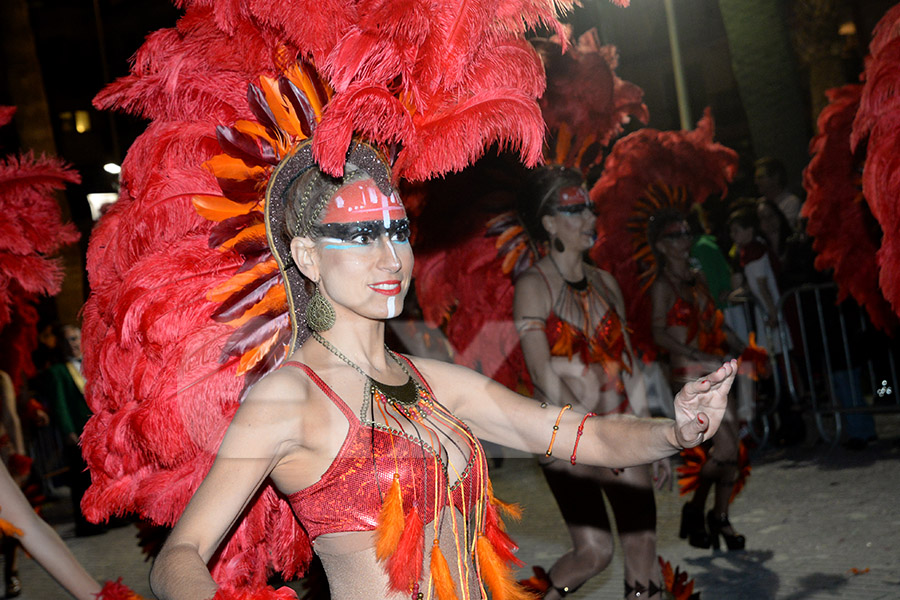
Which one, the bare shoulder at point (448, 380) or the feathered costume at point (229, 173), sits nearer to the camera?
the feathered costume at point (229, 173)

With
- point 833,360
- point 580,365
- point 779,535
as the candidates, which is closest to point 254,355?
point 580,365

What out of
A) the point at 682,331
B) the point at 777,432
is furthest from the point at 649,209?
the point at 777,432

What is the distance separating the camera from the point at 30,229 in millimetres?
3305

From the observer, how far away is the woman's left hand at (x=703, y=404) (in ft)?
5.85

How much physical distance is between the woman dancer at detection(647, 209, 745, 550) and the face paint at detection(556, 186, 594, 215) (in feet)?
2.87

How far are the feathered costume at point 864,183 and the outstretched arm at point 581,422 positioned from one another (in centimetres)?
193

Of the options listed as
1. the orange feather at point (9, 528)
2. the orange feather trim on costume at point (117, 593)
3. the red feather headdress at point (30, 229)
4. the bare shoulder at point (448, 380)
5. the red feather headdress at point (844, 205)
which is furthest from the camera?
the red feather headdress at point (844, 205)

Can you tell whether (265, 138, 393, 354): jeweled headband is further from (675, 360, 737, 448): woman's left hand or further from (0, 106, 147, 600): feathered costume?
(0, 106, 147, 600): feathered costume

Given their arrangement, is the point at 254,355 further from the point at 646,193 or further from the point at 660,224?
the point at 646,193

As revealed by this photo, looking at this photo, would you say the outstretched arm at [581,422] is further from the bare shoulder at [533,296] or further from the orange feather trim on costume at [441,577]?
the bare shoulder at [533,296]

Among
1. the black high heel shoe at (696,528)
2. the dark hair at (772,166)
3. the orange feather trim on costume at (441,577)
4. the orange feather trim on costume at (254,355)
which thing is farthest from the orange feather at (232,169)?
the dark hair at (772,166)

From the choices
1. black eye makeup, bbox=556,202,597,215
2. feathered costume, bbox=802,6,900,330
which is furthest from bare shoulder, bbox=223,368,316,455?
feathered costume, bbox=802,6,900,330

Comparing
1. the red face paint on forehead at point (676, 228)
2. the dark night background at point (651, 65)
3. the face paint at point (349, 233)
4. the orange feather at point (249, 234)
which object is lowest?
the red face paint on forehead at point (676, 228)

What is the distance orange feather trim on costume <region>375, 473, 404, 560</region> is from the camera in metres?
1.84
